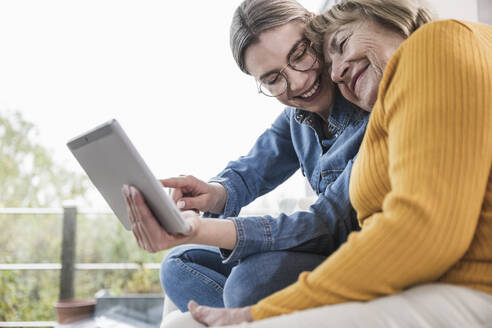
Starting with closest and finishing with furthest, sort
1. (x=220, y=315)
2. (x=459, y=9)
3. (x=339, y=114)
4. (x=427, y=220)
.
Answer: (x=427, y=220) → (x=220, y=315) → (x=339, y=114) → (x=459, y=9)

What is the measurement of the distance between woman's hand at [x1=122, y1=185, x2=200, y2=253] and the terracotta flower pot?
275cm

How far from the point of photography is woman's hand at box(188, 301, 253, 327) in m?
0.76

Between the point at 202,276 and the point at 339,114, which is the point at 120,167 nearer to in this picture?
the point at 202,276

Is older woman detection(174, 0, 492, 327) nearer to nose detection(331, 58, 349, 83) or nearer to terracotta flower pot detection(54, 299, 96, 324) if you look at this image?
nose detection(331, 58, 349, 83)

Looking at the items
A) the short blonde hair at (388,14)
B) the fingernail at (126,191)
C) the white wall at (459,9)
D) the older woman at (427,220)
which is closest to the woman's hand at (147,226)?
the fingernail at (126,191)

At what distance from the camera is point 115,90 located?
13.3 ft

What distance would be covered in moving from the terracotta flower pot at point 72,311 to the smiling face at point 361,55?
9.90ft

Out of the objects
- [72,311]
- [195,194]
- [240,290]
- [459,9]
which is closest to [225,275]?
[195,194]

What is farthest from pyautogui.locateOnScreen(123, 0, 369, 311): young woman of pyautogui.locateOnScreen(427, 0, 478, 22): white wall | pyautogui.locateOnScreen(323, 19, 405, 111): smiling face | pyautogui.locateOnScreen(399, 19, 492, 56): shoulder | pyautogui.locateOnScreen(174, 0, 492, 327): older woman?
pyautogui.locateOnScreen(427, 0, 478, 22): white wall

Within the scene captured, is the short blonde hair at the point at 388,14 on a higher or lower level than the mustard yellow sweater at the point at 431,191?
higher

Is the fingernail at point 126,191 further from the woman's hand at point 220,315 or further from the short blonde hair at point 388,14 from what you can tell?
the short blonde hair at point 388,14

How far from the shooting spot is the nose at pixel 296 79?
1245 millimetres

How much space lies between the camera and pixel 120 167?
93 centimetres

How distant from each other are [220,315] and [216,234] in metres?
0.22
